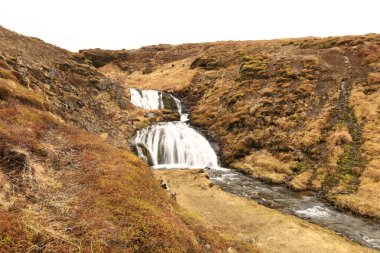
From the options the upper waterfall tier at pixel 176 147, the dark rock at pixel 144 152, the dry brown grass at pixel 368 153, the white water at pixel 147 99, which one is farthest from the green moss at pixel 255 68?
the dark rock at pixel 144 152

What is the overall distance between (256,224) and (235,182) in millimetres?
12058

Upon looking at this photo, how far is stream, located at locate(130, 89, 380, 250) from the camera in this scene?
920 inches

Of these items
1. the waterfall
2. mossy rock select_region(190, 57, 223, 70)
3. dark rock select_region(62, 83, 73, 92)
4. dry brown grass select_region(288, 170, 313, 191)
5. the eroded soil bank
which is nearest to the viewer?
the eroded soil bank

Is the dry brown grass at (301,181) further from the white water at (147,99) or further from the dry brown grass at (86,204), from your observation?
the white water at (147,99)

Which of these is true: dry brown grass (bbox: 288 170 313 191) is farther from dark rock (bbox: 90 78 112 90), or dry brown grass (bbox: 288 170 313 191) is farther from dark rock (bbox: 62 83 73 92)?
dark rock (bbox: 90 78 112 90)

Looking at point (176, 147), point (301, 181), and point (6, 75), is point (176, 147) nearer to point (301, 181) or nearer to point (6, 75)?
point (301, 181)

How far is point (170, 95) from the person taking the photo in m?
64.8

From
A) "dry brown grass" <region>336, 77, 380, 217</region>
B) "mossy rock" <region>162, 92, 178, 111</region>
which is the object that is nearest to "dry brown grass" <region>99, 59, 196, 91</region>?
"mossy rock" <region>162, 92, 178, 111</region>

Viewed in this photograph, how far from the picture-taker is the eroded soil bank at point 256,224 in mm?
18844

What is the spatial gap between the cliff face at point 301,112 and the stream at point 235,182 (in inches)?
62.1

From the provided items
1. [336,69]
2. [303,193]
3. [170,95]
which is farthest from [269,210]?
[170,95]

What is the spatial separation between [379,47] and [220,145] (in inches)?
1370

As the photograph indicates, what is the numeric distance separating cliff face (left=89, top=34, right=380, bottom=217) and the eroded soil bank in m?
7.01

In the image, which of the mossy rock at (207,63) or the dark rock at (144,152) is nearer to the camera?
the dark rock at (144,152)
